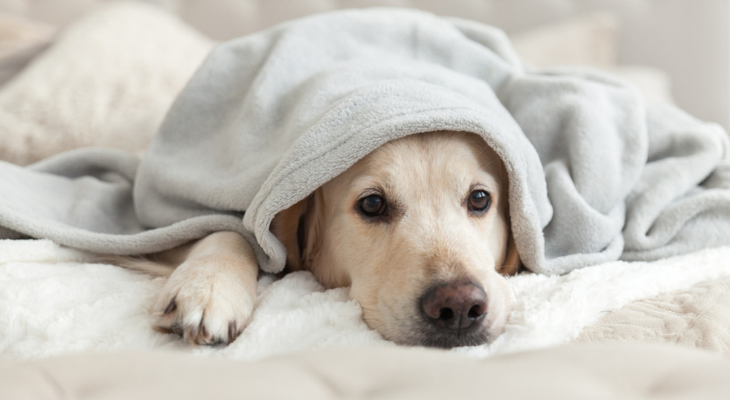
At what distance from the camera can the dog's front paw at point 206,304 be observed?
43.6 inches

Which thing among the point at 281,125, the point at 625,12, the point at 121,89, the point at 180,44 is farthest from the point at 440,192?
the point at 625,12

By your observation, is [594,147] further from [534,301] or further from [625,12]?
[625,12]

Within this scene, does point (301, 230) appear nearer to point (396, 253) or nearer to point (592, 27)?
point (396, 253)

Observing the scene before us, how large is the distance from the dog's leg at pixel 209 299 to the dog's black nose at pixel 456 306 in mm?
419

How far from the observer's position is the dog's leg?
1108 mm

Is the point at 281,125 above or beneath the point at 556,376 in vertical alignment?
beneath

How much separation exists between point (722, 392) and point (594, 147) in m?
1.27

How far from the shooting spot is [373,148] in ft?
4.45

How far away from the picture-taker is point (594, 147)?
1.72 metres

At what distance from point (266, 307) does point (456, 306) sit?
44cm

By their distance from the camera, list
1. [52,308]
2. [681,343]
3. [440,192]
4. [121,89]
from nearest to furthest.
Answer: [681,343], [52,308], [440,192], [121,89]

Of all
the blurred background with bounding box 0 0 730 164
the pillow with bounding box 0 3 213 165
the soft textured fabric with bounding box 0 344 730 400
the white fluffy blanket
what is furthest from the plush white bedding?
the blurred background with bounding box 0 0 730 164

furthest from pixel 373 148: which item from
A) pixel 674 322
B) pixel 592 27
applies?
pixel 592 27

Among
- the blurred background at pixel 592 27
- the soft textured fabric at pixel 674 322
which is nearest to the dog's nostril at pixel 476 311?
the soft textured fabric at pixel 674 322
